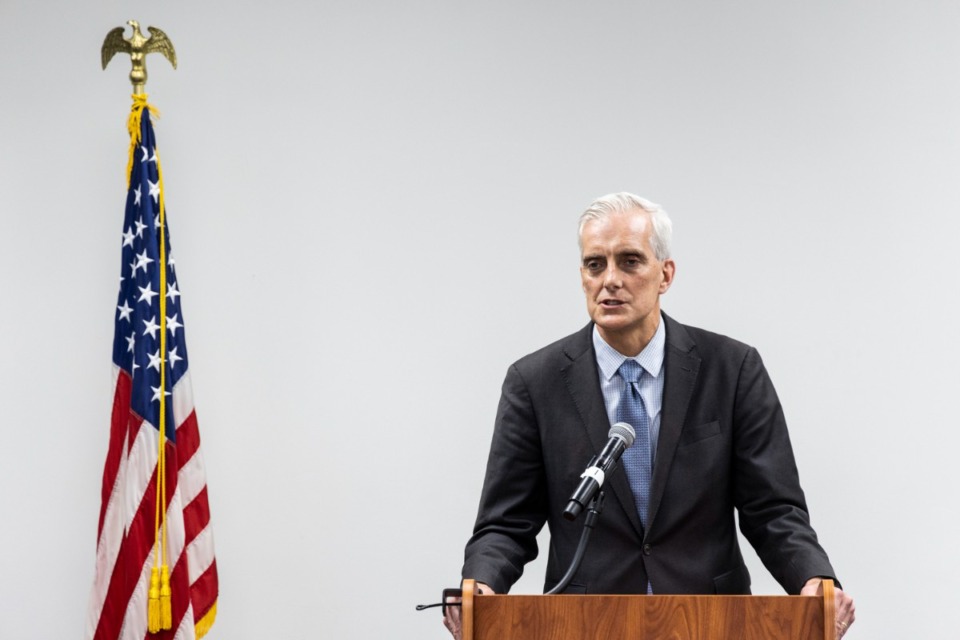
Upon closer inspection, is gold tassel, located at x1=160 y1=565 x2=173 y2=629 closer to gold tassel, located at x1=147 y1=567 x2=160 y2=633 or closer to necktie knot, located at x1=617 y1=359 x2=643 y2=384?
gold tassel, located at x1=147 y1=567 x2=160 y2=633

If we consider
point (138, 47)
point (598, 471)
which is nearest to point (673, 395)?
point (598, 471)

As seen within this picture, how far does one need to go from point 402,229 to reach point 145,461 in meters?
1.25

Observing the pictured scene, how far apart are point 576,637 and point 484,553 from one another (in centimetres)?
67

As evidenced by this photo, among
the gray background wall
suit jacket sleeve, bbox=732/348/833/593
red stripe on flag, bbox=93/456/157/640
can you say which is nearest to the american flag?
red stripe on flag, bbox=93/456/157/640

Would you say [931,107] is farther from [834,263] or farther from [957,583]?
[957,583]

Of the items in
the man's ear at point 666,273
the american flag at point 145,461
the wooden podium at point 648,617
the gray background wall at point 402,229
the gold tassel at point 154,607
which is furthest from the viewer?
the gray background wall at point 402,229

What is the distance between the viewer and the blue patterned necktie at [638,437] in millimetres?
2861

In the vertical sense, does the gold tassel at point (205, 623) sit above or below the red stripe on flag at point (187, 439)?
below

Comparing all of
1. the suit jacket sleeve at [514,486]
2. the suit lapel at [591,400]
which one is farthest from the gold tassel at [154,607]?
the suit lapel at [591,400]

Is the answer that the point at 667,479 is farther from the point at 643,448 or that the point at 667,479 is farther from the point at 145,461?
the point at 145,461

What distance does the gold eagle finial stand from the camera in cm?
390

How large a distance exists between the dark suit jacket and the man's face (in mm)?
184

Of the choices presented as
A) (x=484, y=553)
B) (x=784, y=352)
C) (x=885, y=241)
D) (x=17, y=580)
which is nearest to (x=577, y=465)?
(x=484, y=553)

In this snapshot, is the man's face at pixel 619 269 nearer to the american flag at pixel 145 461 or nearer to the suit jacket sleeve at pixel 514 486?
the suit jacket sleeve at pixel 514 486
